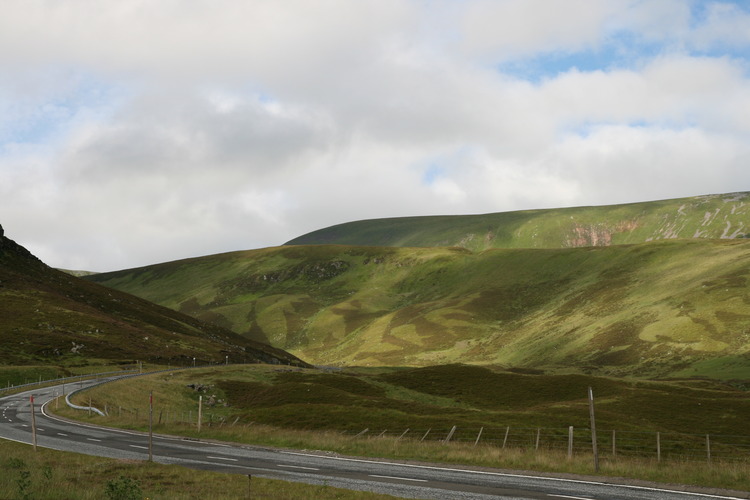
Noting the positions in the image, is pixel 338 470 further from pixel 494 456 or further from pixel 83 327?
pixel 83 327

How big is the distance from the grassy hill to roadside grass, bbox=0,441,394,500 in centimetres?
9062

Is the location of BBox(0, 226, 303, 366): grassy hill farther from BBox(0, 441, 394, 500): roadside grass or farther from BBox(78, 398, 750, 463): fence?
BBox(0, 441, 394, 500): roadside grass

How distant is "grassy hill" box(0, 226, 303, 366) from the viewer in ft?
388

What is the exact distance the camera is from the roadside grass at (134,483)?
22.2 m

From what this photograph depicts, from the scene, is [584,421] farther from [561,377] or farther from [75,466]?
→ [75,466]

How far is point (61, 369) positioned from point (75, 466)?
276 ft

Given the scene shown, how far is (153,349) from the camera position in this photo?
13300 centimetres

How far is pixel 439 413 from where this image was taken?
76.6 metres

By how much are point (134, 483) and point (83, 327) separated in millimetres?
120460

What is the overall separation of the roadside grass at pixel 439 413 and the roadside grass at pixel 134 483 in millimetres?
14063

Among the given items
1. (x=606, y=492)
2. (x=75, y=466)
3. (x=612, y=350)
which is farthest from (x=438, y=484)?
(x=612, y=350)

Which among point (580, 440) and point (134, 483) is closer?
point (134, 483)

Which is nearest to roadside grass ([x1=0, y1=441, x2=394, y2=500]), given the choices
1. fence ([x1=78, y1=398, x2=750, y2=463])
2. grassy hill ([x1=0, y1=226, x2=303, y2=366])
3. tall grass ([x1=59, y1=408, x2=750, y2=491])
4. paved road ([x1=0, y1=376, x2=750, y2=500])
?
paved road ([x1=0, y1=376, x2=750, y2=500])

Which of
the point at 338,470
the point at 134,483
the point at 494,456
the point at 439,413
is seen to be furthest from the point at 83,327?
the point at 134,483
